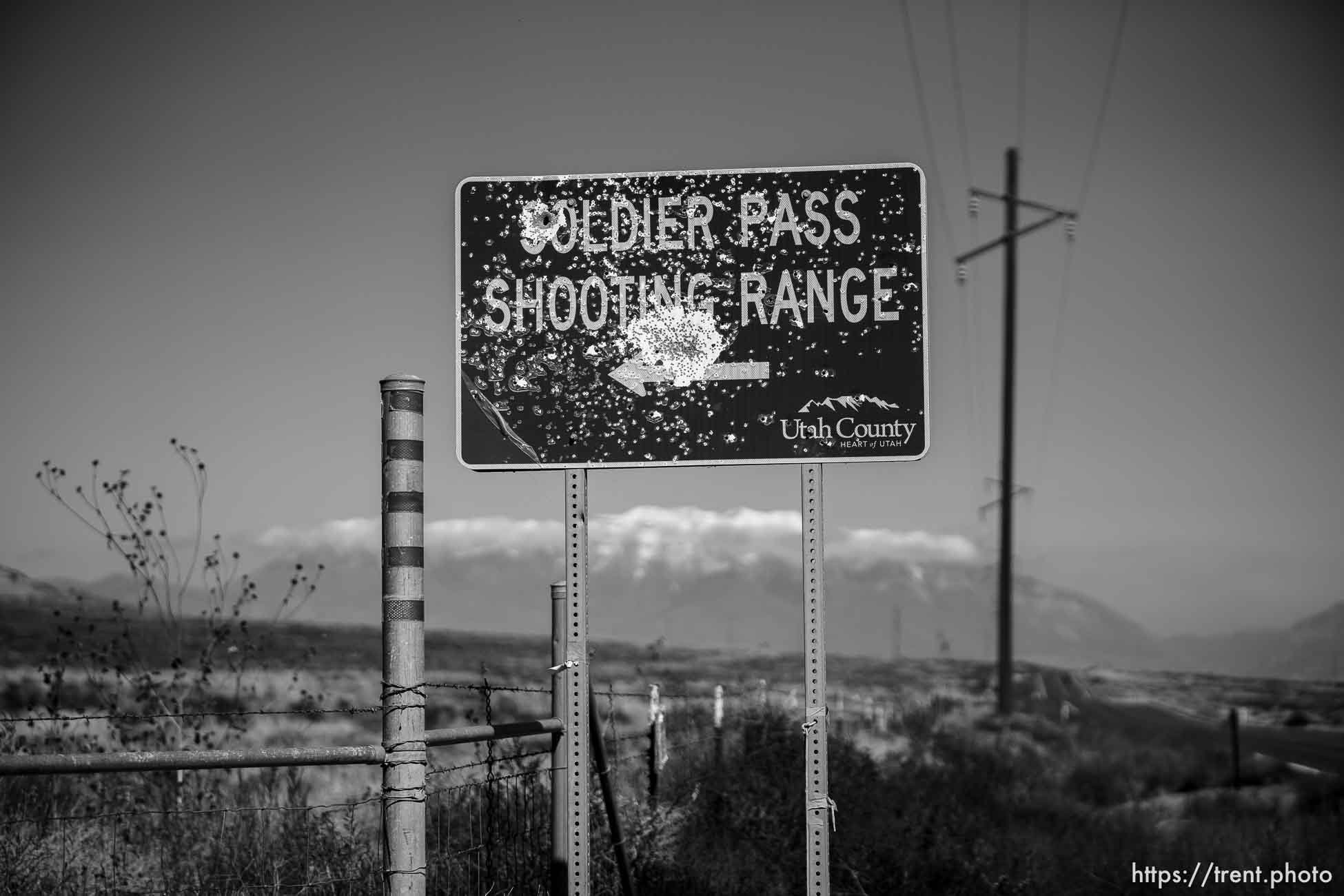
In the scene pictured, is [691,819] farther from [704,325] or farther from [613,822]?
[704,325]

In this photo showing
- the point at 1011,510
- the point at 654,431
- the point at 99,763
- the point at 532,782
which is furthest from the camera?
the point at 1011,510

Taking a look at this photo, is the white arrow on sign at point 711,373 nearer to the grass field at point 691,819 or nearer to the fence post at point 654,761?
the grass field at point 691,819

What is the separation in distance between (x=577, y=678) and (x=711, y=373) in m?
1.49

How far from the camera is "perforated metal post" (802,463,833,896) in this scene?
244 inches

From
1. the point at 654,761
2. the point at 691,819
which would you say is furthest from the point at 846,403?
the point at 691,819

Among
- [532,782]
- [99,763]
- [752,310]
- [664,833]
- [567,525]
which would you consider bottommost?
[664,833]

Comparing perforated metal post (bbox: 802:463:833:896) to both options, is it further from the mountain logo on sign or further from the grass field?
the grass field

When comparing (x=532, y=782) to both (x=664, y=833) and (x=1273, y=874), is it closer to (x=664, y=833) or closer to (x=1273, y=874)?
(x=664, y=833)

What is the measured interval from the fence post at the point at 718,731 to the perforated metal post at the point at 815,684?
563 centimetres

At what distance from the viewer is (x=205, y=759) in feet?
16.5

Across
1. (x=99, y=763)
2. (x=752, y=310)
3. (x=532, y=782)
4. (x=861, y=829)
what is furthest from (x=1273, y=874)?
(x=99, y=763)

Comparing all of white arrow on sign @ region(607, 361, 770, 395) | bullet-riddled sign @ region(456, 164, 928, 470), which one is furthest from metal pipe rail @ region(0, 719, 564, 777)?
white arrow on sign @ region(607, 361, 770, 395)

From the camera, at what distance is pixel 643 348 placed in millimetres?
6250

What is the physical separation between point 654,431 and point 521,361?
68cm
